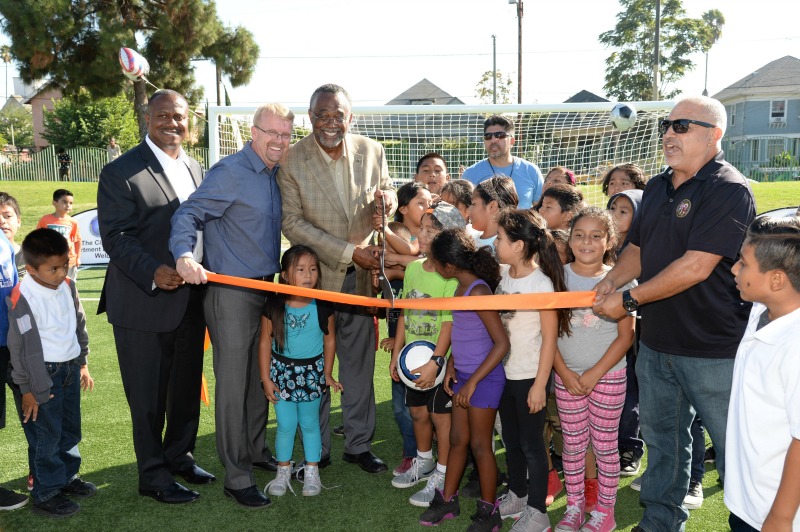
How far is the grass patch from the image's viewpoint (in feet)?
12.7

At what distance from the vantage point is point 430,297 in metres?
4.02

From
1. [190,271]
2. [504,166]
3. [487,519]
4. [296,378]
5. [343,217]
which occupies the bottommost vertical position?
[487,519]

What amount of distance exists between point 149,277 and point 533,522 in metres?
2.52

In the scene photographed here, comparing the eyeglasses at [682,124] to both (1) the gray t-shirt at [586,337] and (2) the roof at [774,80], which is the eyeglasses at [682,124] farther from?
(2) the roof at [774,80]

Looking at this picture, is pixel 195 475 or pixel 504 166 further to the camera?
pixel 504 166

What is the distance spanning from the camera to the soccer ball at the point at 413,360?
391cm

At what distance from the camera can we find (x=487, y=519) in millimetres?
3705

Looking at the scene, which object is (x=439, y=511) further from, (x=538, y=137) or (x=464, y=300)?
(x=538, y=137)

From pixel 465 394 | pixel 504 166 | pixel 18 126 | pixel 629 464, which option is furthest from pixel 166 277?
pixel 18 126

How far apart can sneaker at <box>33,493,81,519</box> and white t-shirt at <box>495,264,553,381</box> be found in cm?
265

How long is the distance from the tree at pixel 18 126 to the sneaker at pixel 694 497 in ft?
267

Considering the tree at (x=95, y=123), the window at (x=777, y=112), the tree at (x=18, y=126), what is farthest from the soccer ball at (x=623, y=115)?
the tree at (x=18, y=126)

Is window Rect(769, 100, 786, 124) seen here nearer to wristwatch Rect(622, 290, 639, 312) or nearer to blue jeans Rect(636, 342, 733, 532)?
blue jeans Rect(636, 342, 733, 532)

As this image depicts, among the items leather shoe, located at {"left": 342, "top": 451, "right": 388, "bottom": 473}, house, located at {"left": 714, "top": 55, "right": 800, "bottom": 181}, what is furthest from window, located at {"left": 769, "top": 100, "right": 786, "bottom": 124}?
leather shoe, located at {"left": 342, "top": 451, "right": 388, "bottom": 473}
